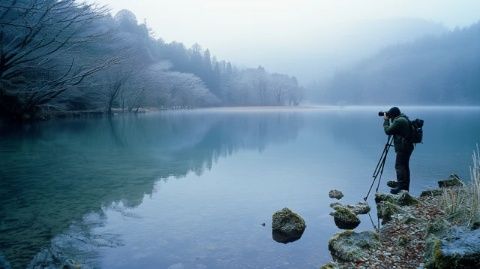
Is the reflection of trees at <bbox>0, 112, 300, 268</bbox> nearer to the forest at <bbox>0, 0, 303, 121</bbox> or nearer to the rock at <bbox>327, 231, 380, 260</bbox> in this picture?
the forest at <bbox>0, 0, 303, 121</bbox>

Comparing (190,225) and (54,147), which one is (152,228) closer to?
(190,225)

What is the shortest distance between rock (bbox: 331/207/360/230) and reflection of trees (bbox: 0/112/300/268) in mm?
5228

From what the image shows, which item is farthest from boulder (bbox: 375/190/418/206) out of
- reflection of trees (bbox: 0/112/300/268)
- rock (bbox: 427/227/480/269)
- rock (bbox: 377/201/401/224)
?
reflection of trees (bbox: 0/112/300/268)

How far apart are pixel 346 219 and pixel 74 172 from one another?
34.0 ft

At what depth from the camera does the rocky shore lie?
4727 millimetres

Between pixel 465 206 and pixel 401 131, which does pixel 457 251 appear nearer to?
pixel 465 206

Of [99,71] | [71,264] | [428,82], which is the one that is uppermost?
[428,82]

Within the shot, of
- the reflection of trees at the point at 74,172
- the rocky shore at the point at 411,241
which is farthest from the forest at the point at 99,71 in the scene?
the rocky shore at the point at 411,241

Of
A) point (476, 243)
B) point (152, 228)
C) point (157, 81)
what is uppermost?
point (157, 81)

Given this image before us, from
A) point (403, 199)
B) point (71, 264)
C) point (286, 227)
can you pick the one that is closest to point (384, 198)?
Result: point (403, 199)

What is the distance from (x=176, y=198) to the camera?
10633 millimetres

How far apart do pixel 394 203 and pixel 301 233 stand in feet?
8.85

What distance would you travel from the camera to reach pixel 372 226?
8.05m

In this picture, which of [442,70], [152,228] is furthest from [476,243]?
[442,70]
